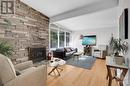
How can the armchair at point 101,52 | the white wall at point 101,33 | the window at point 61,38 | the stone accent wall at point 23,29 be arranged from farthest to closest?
the window at point 61,38 → the white wall at point 101,33 → the armchair at point 101,52 → the stone accent wall at point 23,29

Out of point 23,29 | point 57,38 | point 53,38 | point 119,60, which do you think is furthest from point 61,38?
point 119,60

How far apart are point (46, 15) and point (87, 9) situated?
2398mm

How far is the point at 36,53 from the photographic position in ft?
16.4

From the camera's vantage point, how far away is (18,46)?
4.25 metres

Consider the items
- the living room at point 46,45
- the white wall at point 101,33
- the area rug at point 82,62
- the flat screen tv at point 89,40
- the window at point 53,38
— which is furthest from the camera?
the flat screen tv at point 89,40

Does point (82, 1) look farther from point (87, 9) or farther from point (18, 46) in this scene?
point (18, 46)

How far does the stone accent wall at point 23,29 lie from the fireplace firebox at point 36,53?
191mm

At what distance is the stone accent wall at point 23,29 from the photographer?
3885mm

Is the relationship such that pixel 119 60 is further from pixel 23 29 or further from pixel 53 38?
pixel 53 38

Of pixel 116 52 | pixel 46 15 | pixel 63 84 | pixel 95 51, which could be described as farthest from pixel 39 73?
pixel 95 51

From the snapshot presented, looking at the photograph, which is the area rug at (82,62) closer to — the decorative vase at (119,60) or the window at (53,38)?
the window at (53,38)

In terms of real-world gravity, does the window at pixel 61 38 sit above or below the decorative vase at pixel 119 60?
above

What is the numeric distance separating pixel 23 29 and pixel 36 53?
126 cm

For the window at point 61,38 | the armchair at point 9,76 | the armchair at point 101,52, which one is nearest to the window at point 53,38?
the window at point 61,38
